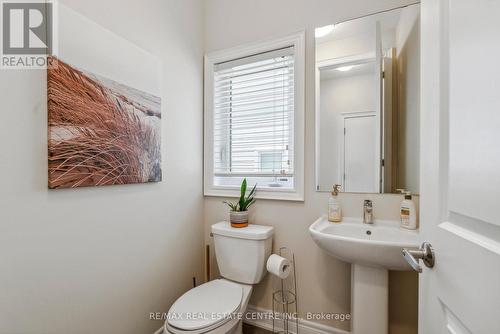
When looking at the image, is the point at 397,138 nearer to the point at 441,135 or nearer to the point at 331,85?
the point at 331,85

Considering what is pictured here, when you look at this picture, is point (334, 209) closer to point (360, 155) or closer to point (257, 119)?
point (360, 155)

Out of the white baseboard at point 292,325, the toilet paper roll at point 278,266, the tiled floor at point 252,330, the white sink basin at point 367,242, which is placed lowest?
the tiled floor at point 252,330

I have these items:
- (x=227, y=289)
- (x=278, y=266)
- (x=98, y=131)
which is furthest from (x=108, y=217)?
(x=278, y=266)

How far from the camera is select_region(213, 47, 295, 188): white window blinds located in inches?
66.3

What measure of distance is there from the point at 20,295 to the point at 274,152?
149 cm

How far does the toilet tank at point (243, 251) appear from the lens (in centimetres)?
149

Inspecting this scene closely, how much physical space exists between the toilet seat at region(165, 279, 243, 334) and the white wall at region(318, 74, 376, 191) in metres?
0.88

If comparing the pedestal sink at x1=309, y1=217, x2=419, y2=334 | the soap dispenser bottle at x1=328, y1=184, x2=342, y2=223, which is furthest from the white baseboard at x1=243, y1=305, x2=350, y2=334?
the soap dispenser bottle at x1=328, y1=184, x2=342, y2=223

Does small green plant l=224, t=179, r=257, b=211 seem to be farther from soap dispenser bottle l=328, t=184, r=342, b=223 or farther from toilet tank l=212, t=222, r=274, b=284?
soap dispenser bottle l=328, t=184, r=342, b=223

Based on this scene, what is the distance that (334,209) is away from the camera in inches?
56.0

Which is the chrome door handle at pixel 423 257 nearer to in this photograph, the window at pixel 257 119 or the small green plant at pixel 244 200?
the window at pixel 257 119

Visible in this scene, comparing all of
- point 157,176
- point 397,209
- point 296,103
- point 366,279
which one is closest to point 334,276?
point 366,279

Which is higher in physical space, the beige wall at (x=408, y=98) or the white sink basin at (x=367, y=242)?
the beige wall at (x=408, y=98)

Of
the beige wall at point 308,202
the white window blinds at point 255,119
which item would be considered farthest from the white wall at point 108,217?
the beige wall at point 308,202
